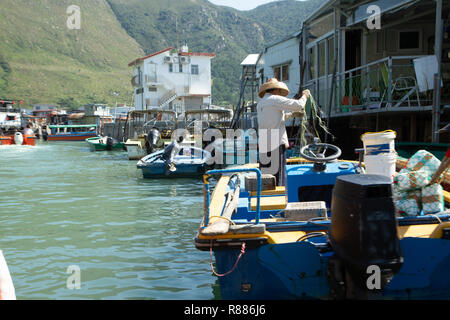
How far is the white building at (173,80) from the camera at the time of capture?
194ft

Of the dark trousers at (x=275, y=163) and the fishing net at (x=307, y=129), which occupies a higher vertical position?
the fishing net at (x=307, y=129)

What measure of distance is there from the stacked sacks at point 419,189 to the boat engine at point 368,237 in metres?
1.18

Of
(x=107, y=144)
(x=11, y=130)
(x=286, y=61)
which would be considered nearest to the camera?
(x=286, y=61)

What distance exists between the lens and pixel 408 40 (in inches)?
559

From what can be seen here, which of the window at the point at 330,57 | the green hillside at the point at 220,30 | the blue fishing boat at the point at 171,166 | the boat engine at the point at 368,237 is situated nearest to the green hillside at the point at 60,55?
the green hillside at the point at 220,30

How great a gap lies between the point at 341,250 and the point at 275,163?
3.48 metres

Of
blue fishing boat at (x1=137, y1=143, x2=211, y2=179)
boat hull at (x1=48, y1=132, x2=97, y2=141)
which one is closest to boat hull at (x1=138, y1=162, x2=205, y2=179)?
blue fishing boat at (x1=137, y1=143, x2=211, y2=179)

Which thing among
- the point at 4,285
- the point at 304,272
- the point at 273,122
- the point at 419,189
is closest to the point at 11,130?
the point at 273,122

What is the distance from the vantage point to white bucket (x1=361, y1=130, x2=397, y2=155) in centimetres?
495

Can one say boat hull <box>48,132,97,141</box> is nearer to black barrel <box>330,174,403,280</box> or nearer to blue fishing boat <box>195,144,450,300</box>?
blue fishing boat <box>195,144,450,300</box>

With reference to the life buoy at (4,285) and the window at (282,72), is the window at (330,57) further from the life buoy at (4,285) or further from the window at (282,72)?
the life buoy at (4,285)

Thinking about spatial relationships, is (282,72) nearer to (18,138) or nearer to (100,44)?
(18,138)

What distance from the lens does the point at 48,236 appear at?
798cm

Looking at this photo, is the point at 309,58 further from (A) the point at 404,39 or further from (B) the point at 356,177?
(B) the point at 356,177
